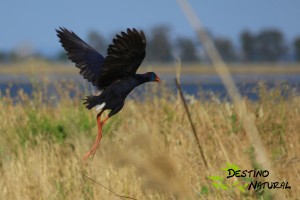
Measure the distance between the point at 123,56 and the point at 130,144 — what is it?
2.14m

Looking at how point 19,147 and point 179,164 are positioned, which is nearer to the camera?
point 179,164

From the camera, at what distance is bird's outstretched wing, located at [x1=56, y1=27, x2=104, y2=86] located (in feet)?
22.4

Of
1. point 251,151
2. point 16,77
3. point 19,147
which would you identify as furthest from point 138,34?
point 16,77

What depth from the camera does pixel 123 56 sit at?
5988 mm

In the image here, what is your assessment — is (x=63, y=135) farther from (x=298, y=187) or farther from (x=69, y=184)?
(x=298, y=187)

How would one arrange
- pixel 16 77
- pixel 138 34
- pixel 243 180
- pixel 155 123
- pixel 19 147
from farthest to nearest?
pixel 16 77 < pixel 155 123 < pixel 19 147 < pixel 138 34 < pixel 243 180

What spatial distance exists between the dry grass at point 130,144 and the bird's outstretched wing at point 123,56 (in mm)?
494

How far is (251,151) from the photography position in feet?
17.7

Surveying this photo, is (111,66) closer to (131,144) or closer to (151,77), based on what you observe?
(151,77)

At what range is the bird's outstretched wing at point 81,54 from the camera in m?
6.83

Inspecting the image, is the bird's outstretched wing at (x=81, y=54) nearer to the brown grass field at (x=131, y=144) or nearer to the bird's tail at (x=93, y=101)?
the bird's tail at (x=93, y=101)

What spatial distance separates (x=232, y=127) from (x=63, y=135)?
68.4 inches

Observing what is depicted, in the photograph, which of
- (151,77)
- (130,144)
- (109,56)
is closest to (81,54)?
(151,77)

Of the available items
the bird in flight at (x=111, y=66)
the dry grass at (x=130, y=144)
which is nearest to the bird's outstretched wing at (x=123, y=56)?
the bird in flight at (x=111, y=66)
